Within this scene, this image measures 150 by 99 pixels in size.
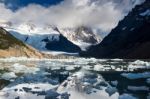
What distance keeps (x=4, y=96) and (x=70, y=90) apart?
21.9 feet

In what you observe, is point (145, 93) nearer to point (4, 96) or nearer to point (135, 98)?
point (135, 98)

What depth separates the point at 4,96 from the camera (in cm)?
3531

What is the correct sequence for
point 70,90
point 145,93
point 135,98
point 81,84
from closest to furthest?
point 135,98, point 145,93, point 70,90, point 81,84

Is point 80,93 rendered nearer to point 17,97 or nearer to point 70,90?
point 70,90

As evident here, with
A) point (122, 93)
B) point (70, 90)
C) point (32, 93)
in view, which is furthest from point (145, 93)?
point (32, 93)

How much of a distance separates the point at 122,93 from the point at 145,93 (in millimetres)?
2175

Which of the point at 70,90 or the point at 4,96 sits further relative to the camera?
the point at 70,90

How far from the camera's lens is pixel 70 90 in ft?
127

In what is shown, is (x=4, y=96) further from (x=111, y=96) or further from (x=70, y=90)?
(x=111, y=96)

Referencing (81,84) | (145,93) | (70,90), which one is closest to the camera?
(145,93)

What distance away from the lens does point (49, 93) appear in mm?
37406

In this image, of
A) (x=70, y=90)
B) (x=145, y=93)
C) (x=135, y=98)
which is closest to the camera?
(x=135, y=98)

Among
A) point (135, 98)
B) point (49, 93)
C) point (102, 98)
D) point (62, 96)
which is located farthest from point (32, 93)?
point (135, 98)

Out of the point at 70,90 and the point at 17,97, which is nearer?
the point at 17,97
